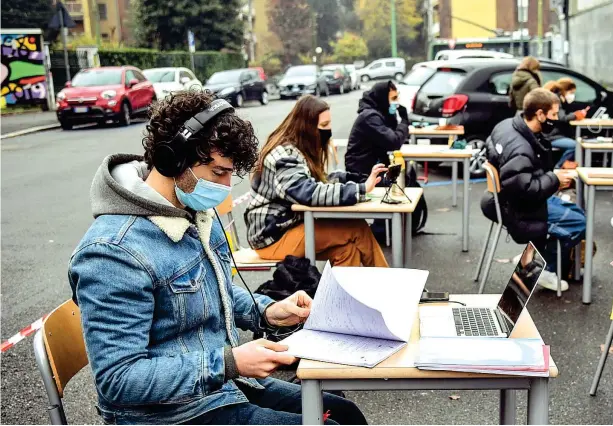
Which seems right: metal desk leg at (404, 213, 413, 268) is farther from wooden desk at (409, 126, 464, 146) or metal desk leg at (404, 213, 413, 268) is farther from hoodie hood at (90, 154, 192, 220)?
wooden desk at (409, 126, 464, 146)

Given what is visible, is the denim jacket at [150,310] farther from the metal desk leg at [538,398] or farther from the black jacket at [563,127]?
the black jacket at [563,127]

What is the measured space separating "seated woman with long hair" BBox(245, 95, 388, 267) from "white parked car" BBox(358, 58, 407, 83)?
47.3 metres

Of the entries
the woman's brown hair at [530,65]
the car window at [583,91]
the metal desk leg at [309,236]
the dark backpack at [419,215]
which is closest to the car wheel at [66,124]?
the car window at [583,91]

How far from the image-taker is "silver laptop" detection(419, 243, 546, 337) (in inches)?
100

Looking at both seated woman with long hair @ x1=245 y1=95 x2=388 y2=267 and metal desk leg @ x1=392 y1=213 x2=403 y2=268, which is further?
metal desk leg @ x1=392 y1=213 x2=403 y2=268

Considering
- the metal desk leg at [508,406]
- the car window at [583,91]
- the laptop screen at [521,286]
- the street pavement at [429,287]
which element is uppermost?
the car window at [583,91]

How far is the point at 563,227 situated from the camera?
19.4 ft

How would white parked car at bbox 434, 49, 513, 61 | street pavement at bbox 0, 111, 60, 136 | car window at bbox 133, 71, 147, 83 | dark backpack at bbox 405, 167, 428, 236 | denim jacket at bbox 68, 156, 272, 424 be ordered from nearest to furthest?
denim jacket at bbox 68, 156, 272, 424 → dark backpack at bbox 405, 167, 428, 236 → street pavement at bbox 0, 111, 60, 136 → white parked car at bbox 434, 49, 513, 61 → car window at bbox 133, 71, 147, 83

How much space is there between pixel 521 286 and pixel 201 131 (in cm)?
114

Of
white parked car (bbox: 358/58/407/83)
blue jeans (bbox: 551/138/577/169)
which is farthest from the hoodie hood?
white parked car (bbox: 358/58/407/83)

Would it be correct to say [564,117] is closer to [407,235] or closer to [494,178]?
[494,178]

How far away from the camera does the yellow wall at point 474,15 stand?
59.2 m

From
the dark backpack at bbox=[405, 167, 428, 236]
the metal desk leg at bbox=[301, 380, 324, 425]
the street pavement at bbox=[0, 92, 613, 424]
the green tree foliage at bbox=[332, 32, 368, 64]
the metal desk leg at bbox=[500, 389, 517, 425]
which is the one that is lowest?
the street pavement at bbox=[0, 92, 613, 424]

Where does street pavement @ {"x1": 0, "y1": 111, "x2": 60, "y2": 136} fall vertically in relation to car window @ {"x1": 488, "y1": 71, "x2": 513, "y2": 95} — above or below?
below
